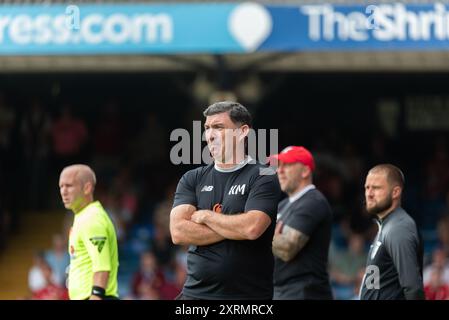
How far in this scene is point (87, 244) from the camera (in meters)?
7.86

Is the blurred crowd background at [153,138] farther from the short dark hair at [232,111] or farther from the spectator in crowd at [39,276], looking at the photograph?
the short dark hair at [232,111]

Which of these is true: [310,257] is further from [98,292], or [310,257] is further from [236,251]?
[236,251]

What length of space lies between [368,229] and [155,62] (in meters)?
4.16

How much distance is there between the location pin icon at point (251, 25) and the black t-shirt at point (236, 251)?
6.08 meters

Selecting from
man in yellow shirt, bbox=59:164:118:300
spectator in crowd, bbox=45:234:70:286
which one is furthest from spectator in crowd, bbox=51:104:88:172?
man in yellow shirt, bbox=59:164:118:300

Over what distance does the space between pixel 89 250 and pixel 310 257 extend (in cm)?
170

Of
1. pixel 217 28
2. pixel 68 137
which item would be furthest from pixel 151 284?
pixel 68 137

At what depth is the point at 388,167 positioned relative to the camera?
23.9ft

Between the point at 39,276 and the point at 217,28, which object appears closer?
the point at 217,28

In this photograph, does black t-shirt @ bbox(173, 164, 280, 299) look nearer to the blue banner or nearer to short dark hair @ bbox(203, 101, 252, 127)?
short dark hair @ bbox(203, 101, 252, 127)

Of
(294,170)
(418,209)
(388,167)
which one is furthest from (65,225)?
(388,167)

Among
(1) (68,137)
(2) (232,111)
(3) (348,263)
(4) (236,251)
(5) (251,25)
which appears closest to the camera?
(4) (236,251)

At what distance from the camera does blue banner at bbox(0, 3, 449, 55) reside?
40.9 feet

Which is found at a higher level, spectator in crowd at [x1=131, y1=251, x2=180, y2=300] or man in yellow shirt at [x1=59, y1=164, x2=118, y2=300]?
man in yellow shirt at [x1=59, y1=164, x2=118, y2=300]
